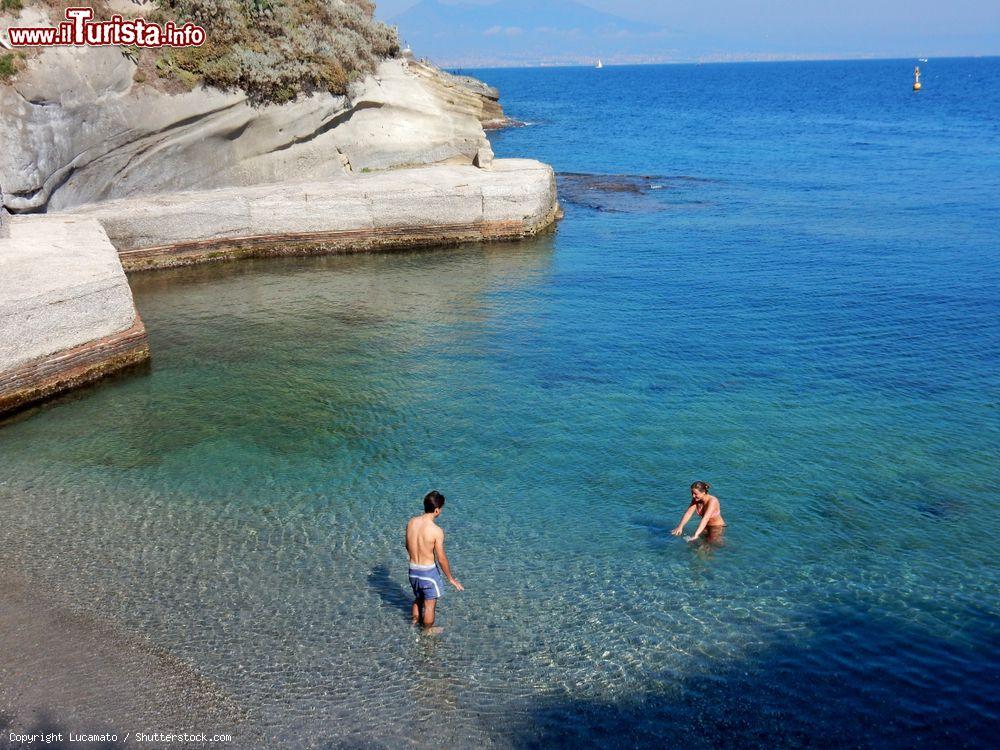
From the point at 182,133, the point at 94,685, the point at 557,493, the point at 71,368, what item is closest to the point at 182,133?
the point at 182,133

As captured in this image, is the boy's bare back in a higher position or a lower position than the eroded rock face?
lower

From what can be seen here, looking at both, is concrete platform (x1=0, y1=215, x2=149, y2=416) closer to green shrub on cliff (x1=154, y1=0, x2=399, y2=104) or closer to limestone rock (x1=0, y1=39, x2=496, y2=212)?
limestone rock (x1=0, y1=39, x2=496, y2=212)

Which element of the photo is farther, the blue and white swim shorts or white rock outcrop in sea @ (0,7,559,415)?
white rock outcrop in sea @ (0,7,559,415)

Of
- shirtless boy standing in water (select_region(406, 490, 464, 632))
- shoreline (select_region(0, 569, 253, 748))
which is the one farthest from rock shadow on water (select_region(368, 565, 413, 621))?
shoreline (select_region(0, 569, 253, 748))

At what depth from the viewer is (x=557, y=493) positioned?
1294cm

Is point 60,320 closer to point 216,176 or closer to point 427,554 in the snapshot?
point 427,554

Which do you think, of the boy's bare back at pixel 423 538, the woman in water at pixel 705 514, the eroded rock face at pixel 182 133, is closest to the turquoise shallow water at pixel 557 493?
the woman in water at pixel 705 514

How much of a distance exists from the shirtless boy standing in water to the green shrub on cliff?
20.9m

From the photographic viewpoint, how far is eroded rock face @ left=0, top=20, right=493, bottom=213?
75.5 feet

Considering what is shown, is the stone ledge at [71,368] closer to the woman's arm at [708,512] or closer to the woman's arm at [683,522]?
the woman's arm at [683,522]

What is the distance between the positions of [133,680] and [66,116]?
63.1ft

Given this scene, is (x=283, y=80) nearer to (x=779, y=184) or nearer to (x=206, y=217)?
(x=206, y=217)

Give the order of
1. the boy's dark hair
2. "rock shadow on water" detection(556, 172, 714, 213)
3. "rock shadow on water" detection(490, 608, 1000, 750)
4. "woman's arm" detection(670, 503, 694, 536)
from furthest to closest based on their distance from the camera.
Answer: "rock shadow on water" detection(556, 172, 714, 213) → "woman's arm" detection(670, 503, 694, 536) → the boy's dark hair → "rock shadow on water" detection(490, 608, 1000, 750)

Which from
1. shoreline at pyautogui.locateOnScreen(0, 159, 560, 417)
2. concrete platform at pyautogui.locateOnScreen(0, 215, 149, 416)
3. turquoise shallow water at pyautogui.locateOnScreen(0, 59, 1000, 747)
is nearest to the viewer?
turquoise shallow water at pyautogui.locateOnScreen(0, 59, 1000, 747)
